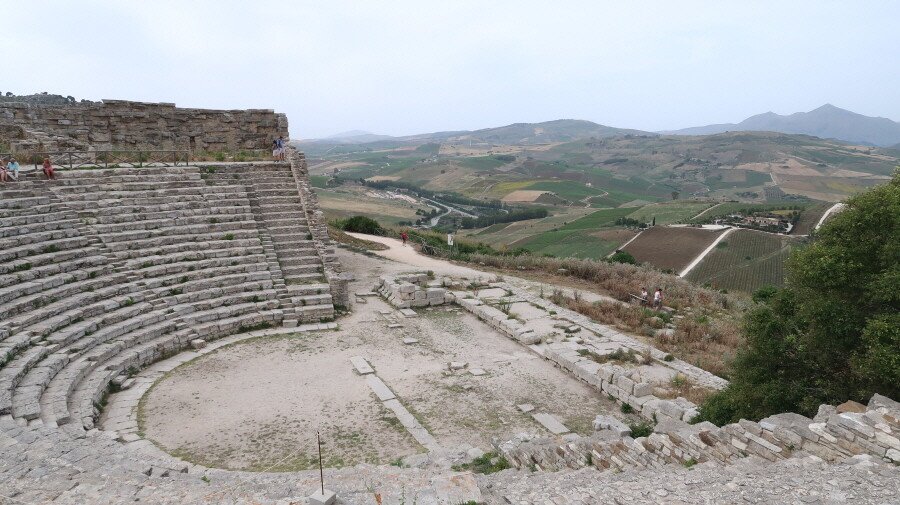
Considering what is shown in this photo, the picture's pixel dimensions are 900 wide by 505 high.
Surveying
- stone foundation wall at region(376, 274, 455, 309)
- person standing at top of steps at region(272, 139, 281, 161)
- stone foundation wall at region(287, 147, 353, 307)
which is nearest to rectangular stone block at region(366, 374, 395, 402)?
stone foundation wall at region(287, 147, 353, 307)

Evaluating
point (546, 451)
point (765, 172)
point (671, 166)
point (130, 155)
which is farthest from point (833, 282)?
point (671, 166)

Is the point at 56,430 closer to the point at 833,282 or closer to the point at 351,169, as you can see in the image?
the point at 833,282

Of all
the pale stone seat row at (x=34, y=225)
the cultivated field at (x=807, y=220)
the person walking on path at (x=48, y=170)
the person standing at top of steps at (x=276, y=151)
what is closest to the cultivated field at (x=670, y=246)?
the cultivated field at (x=807, y=220)

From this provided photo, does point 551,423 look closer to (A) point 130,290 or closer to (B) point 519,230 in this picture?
(A) point 130,290

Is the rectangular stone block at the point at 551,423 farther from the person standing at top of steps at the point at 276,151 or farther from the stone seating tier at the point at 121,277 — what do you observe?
the person standing at top of steps at the point at 276,151

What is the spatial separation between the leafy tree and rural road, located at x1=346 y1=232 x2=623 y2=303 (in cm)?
997

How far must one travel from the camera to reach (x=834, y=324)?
6.42 metres

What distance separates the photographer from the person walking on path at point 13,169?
13.5 m

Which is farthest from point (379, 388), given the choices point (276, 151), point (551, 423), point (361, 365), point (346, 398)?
point (276, 151)

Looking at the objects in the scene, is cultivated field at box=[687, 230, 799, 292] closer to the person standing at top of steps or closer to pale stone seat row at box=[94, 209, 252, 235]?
the person standing at top of steps

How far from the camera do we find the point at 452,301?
16703mm

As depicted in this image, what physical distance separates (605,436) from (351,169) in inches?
5827

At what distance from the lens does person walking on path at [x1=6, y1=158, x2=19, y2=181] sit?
13546 mm

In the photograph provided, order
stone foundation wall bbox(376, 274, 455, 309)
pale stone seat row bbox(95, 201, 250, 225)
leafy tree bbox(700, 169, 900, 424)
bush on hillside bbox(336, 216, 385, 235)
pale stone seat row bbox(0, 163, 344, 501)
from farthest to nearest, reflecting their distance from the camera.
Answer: bush on hillside bbox(336, 216, 385, 235)
stone foundation wall bbox(376, 274, 455, 309)
pale stone seat row bbox(95, 201, 250, 225)
pale stone seat row bbox(0, 163, 344, 501)
leafy tree bbox(700, 169, 900, 424)
